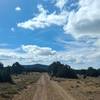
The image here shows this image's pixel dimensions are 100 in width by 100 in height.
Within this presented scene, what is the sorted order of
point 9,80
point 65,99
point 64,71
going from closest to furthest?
point 65,99 → point 9,80 → point 64,71

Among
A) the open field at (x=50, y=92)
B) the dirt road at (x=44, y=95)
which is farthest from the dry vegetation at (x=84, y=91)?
the dirt road at (x=44, y=95)

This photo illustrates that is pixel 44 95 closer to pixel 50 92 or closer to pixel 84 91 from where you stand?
pixel 50 92

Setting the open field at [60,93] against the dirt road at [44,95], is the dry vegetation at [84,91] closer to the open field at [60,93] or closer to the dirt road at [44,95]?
the open field at [60,93]

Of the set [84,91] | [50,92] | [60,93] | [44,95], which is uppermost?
[84,91]

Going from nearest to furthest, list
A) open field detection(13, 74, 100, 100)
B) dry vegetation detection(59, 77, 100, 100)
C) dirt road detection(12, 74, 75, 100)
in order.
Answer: dirt road detection(12, 74, 75, 100) < open field detection(13, 74, 100, 100) < dry vegetation detection(59, 77, 100, 100)

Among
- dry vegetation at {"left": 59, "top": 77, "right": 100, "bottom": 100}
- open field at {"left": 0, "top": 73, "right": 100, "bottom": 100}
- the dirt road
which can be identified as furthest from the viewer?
dry vegetation at {"left": 59, "top": 77, "right": 100, "bottom": 100}

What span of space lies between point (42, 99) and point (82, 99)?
20.5 feet

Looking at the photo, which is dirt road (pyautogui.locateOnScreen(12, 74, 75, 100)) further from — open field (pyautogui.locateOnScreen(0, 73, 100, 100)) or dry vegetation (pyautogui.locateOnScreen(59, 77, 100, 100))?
dry vegetation (pyautogui.locateOnScreen(59, 77, 100, 100))

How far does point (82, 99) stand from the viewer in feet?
150

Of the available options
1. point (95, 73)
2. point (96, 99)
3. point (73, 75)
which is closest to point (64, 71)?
point (73, 75)

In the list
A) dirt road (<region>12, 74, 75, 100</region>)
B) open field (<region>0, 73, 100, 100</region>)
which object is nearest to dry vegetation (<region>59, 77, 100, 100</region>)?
open field (<region>0, 73, 100, 100</region>)

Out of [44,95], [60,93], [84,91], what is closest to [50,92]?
[60,93]

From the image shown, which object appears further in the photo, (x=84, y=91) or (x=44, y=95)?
(x=84, y=91)

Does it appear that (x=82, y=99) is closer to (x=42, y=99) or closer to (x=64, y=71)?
(x=42, y=99)
